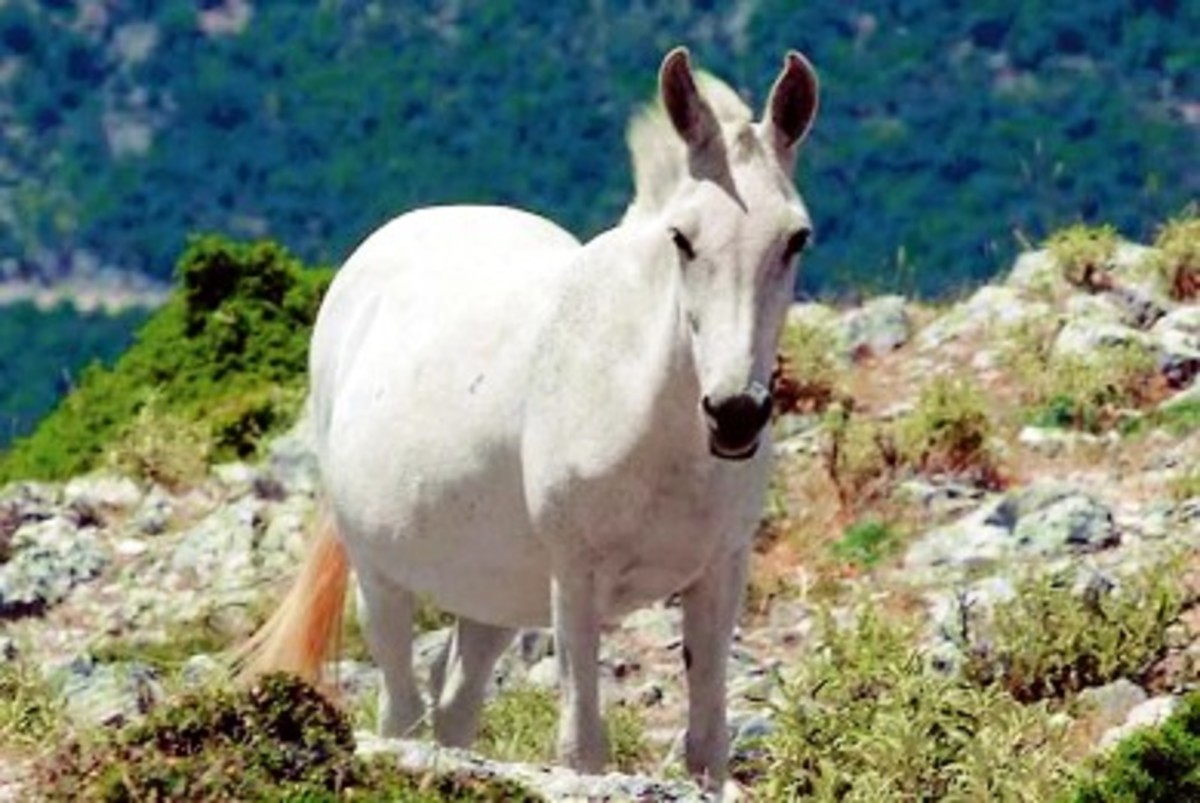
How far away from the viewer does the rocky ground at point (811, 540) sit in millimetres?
12461

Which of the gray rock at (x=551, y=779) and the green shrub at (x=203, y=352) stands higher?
the gray rock at (x=551, y=779)

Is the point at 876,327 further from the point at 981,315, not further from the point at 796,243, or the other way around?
the point at 796,243

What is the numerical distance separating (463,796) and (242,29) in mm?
99929

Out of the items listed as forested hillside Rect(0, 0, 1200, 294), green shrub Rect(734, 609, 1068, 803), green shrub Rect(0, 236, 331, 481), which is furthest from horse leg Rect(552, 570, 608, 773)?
forested hillside Rect(0, 0, 1200, 294)

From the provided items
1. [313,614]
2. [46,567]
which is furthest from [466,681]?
[46,567]

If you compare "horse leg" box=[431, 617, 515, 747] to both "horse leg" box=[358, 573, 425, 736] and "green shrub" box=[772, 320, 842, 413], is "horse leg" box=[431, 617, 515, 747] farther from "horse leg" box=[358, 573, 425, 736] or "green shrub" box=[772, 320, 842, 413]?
"green shrub" box=[772, 320, 842, 413]

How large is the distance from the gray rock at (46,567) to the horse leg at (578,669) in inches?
242

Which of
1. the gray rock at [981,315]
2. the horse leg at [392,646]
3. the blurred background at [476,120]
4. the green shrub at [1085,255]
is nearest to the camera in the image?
the horse leg at [392,646]

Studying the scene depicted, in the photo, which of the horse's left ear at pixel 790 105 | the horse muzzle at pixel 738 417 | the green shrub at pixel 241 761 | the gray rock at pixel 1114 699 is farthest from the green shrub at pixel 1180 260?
the green shrub at pixel 241 761

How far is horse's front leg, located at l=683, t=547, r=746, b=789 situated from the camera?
9422 mm

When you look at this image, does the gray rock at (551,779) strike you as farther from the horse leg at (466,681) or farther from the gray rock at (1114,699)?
the gray rock at (1114,699)

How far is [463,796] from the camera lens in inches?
316

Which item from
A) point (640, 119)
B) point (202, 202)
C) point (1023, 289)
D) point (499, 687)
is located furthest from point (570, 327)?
point (202, 202)

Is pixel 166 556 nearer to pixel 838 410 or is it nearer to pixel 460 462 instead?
pixel 838 410
